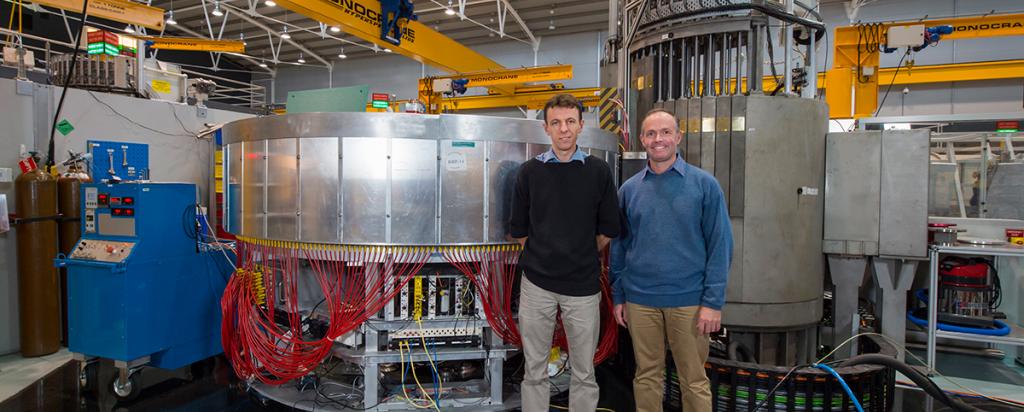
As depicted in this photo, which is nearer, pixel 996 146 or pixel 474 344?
pixel 474 344

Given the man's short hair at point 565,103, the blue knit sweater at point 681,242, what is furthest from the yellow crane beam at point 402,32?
the blue knit sweater at point 681,242

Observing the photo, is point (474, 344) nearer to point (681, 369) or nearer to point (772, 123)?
point (681, 369)

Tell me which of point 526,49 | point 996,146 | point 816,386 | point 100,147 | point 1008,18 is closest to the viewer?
point 816,386

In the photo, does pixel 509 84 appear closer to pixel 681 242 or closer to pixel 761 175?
pixel 761 175

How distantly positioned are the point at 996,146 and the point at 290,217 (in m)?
7.58

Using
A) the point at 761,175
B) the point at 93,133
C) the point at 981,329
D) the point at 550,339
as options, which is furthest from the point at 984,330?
the point at 93,133

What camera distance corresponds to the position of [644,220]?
261cm

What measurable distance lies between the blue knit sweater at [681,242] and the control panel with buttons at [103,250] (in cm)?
337

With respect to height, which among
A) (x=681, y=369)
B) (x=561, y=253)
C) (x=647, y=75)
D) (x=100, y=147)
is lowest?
(x=681, y=369)

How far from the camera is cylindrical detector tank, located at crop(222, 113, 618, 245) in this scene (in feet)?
10.4

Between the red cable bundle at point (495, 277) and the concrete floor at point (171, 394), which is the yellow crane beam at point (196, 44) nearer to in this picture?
the concrete floor at point (171, 394)

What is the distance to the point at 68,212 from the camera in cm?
458

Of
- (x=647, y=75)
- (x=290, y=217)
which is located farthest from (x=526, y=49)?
(x=290, y=217)

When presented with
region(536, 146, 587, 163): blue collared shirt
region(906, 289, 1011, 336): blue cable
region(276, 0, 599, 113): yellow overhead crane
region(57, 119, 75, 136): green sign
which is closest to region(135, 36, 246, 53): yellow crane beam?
region(276, 0, 599, 113): yellow overhead crane
